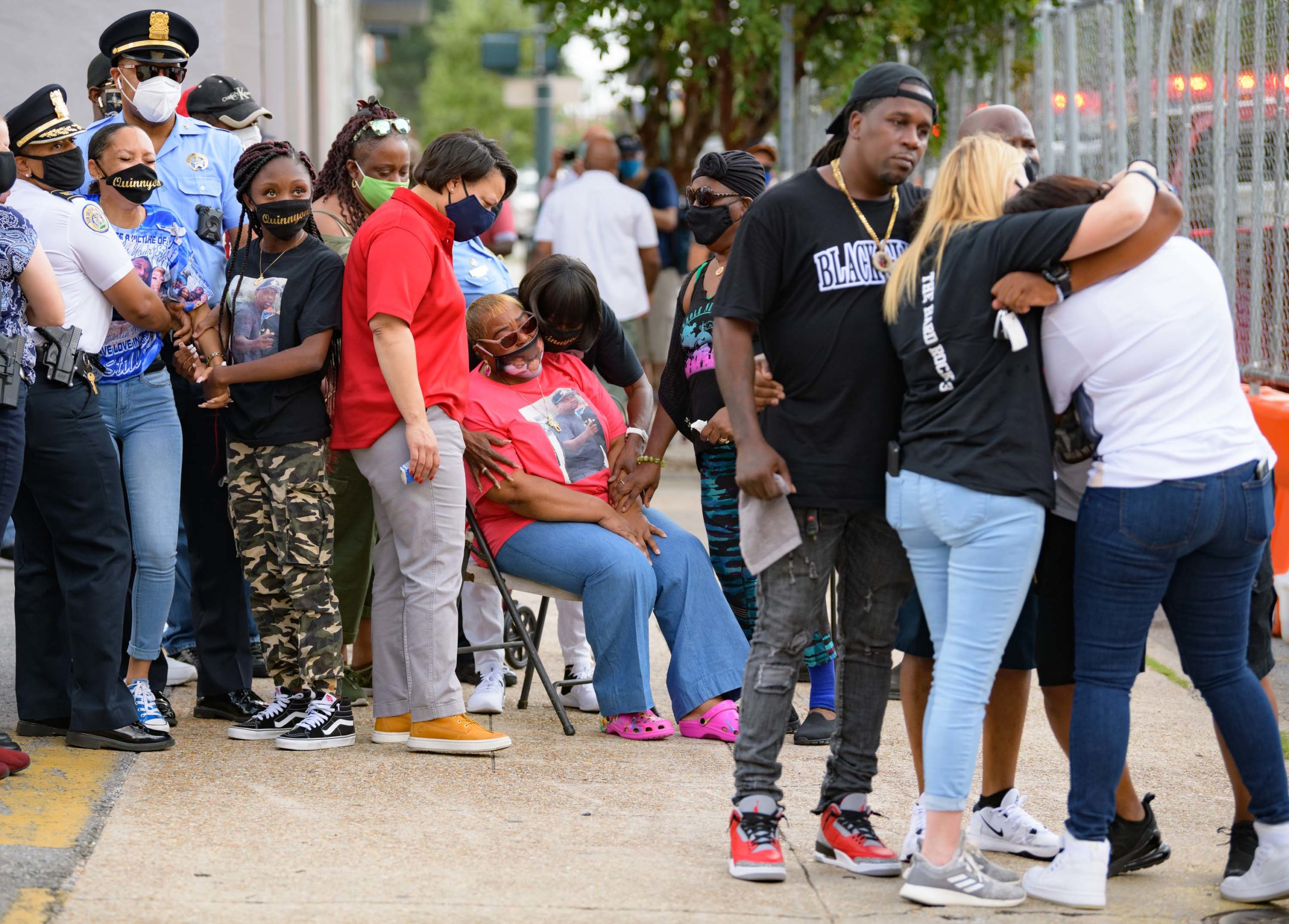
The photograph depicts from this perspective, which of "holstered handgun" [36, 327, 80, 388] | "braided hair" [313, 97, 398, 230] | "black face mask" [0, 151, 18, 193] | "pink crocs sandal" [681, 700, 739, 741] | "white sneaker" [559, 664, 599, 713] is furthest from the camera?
"braided hair" [313, 97, 398, 230]

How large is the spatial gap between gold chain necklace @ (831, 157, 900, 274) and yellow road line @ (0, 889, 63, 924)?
7.69 feet

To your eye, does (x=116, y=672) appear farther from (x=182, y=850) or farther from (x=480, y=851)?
(x=480, y=851)

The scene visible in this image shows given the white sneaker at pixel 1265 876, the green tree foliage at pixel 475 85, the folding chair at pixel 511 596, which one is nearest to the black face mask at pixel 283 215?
the folding chair at pixel 511 596

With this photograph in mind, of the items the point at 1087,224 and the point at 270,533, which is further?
the point at 270,533

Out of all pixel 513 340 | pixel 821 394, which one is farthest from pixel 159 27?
pixel 821 394

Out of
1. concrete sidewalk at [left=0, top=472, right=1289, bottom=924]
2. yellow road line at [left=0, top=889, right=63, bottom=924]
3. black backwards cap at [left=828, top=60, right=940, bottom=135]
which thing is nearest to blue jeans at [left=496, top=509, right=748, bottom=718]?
concrete sidewalk at [left=0, top=472, right=1289, bottom=924]

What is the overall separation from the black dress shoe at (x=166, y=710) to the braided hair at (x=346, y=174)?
178cm

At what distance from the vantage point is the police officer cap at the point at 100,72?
588 cm

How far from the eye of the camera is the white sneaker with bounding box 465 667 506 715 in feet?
17.7

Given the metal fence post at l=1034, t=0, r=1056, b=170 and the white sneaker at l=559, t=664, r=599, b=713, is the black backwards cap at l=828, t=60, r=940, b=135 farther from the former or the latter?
the metal fence post at l=1034, t=0, r=1056, b=170

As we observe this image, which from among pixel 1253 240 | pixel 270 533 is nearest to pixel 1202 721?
pixel 1253 240

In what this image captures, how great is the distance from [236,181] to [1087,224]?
2.69 m

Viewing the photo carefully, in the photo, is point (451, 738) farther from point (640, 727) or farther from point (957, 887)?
point (957, 887)

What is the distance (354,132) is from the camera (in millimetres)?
5633
